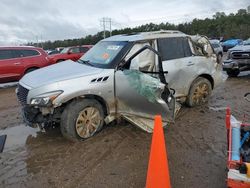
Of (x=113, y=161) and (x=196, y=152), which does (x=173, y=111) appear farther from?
(x=113, y=161)

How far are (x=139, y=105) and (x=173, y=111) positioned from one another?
2.09 feet

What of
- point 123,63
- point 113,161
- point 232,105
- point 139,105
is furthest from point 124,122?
point 232,105

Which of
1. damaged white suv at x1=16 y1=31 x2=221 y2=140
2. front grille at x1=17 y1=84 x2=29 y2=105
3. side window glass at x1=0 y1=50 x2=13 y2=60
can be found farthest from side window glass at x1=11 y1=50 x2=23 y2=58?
front grille at x1=17 y1=84 x2=29 y2=105

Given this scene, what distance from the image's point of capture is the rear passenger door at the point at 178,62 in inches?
244

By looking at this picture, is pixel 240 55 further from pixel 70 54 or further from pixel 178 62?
pixel 70 54

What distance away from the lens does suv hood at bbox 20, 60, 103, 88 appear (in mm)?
4883

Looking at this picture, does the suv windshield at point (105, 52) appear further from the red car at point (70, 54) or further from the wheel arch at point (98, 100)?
the red car at point (70, 54)

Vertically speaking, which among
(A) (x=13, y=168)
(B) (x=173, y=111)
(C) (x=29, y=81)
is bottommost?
(A) (x=13, y=168)

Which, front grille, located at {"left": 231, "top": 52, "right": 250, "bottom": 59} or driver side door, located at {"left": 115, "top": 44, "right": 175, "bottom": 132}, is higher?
front grille, located at {"left": 231, "top": 52, "right": 250, "bottom": 59}

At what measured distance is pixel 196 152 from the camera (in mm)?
4551

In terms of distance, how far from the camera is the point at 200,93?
705 centimetres

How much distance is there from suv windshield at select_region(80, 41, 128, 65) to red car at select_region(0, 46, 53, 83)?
6485 mm

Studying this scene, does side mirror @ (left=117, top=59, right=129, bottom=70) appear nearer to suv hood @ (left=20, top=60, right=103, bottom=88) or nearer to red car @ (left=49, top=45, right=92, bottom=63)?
suv hood @ (left=20, top=60, right=103, bottom=88)

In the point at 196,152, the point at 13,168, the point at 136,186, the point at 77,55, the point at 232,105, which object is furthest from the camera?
the point at 77,55
